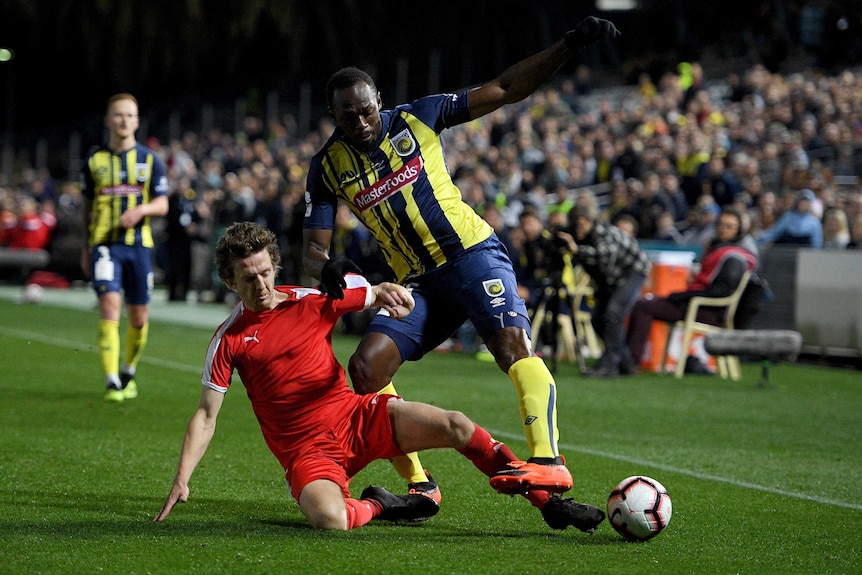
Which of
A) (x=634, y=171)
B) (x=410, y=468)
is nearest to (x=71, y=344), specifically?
(x=634, y=171)

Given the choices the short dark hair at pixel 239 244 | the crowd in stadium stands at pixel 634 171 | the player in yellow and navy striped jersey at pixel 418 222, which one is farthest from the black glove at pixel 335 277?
the crowd in stadium stands at pixel 634 171

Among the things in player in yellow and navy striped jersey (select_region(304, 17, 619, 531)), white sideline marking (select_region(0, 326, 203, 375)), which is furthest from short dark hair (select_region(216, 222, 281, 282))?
white sideline marking (select_region(0, 326, 203, 375))

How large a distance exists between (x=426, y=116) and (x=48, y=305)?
57.6 ft

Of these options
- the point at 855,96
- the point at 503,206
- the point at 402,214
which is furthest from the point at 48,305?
the point at 402,214

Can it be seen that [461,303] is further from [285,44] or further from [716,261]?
[285,44]

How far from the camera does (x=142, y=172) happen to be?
9.86 m

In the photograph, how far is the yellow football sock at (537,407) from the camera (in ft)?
17.2

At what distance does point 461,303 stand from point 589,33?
1324 mm

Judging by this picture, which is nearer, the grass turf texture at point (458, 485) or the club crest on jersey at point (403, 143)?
the grass turf texture at point (458, 485)

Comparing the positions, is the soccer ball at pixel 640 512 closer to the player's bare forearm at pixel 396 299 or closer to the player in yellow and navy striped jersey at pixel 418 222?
the player in yellow and navy striped jersey at pixel 418 222

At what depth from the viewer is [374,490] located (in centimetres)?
557

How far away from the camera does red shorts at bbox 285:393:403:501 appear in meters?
5.33

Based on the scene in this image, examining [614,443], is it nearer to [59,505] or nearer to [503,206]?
[59,505]

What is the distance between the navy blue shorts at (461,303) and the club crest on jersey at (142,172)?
4529 millimetres
